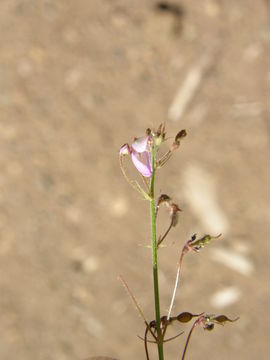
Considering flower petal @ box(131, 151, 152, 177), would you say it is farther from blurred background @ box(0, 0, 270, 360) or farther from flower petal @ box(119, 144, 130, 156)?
blurred background @ box(0, 0, 270, 360)

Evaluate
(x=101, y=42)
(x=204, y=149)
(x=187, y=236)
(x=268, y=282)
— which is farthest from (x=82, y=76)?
(x=268, y=282)

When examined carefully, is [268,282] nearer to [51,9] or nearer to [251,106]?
[251,106]

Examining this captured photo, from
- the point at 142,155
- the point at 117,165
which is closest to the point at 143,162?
the point at 142,155

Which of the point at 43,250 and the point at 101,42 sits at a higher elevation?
the point at 101,42

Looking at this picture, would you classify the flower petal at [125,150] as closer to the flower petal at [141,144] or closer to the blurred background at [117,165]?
the flower petal at [141,144]

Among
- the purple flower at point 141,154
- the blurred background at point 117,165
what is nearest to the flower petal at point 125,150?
the purple flower at point 141,154

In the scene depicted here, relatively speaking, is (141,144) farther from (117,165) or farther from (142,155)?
(117,165)
